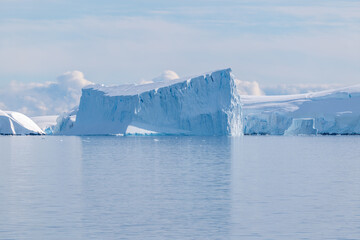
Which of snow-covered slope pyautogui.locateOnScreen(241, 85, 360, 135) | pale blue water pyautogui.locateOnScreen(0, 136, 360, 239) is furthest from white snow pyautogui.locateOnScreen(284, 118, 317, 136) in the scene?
pale blue water pyautogui.locateOnScreen(0, 136, 360, 239)

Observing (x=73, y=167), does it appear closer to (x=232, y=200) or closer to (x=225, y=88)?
(x=232, y=200)

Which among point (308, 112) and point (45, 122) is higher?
point (308, 112)

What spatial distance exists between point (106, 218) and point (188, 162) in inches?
577

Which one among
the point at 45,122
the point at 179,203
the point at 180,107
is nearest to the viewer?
the point at 179,203

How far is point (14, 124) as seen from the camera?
3066 inches

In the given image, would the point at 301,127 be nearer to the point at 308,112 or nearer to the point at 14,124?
the point at 308,112

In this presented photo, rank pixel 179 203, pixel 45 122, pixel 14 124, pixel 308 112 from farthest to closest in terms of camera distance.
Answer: pixel 45 122
pixel 308 112
pixel 14 124
pixel 179 203

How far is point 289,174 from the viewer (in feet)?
66.2

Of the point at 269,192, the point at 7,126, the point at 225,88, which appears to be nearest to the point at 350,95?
the point at 225,88

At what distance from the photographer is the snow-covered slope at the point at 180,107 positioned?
58562 mm

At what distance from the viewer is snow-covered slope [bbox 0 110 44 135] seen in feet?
248

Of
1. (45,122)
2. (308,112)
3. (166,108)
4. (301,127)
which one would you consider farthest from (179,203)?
(45,122)

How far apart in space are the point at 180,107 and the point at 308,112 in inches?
1083

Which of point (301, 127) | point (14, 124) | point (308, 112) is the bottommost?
point (301, 127)
